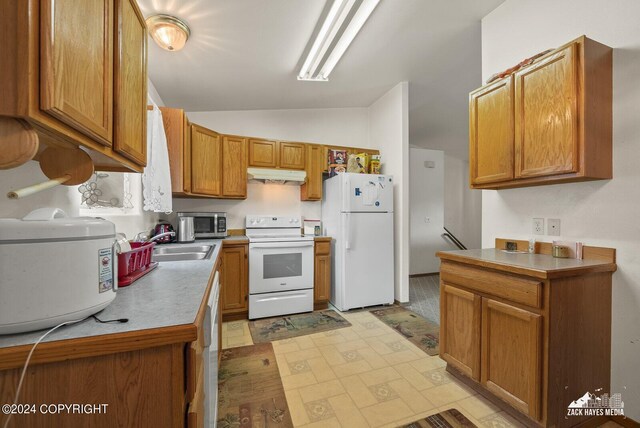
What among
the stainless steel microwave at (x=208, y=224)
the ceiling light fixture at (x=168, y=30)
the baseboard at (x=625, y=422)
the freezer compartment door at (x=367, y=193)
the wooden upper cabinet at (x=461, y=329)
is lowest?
the baseboard at (x=625, y=422)

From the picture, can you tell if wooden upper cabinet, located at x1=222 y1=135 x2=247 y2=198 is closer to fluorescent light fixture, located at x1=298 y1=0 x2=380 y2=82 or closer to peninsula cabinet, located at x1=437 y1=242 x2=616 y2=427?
fluorescent light fixture, located at x1=298 y1=0 x2=380 y2=82

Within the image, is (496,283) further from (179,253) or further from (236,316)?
(236,316)

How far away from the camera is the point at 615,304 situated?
58.6 inches

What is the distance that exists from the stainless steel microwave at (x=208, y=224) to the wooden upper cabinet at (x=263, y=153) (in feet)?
2.55

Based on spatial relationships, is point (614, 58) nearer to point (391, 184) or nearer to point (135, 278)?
point (391, 184)

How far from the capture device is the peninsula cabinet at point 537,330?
130cm

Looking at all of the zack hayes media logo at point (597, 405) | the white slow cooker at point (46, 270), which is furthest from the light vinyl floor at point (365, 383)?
the white slow cooker at point (46, 270)

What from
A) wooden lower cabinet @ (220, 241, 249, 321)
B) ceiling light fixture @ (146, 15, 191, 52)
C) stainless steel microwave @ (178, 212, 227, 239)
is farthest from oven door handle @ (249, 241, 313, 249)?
ceiling light fixture @ (146, 15, 191, 52)

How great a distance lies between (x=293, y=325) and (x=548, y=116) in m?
2.70

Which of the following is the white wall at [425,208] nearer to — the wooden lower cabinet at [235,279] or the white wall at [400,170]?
the white wall at [400,170]

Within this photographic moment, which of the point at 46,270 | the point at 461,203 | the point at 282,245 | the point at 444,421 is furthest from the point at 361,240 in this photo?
the point at 461,203

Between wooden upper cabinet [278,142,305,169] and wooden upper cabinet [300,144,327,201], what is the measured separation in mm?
80

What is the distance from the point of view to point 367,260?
125 inches

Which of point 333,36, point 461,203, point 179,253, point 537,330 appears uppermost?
point 333,36
